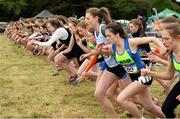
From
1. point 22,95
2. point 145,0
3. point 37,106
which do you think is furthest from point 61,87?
point 145,0

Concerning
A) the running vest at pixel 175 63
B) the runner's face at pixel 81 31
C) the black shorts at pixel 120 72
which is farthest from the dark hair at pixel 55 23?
the running vest at pixel 175 63

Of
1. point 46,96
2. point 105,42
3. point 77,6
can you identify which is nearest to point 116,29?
point 105,42

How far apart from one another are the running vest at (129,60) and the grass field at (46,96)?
121 cm

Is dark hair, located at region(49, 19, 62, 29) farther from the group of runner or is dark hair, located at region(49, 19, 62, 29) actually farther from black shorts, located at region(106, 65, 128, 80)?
black shorts, located at region(106, 65, 128, 80)

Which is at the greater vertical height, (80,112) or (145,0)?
(80,112)

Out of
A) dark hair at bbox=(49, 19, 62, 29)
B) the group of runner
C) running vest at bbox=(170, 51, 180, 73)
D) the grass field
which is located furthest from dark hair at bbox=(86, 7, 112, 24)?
dark hair at bbox=(49, 19, 62, 29)

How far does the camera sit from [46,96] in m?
9.55

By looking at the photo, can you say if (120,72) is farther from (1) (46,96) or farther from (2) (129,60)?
(1) (46,96)

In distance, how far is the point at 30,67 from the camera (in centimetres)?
1556

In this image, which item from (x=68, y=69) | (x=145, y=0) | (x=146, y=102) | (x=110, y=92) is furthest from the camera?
(x=145, y=0)

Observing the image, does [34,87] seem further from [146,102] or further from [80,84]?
[146,102]

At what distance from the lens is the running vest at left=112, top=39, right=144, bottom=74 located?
641 centimetres

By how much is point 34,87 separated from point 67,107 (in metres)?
2.61

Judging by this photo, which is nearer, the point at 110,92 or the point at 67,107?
the point at 110,92
